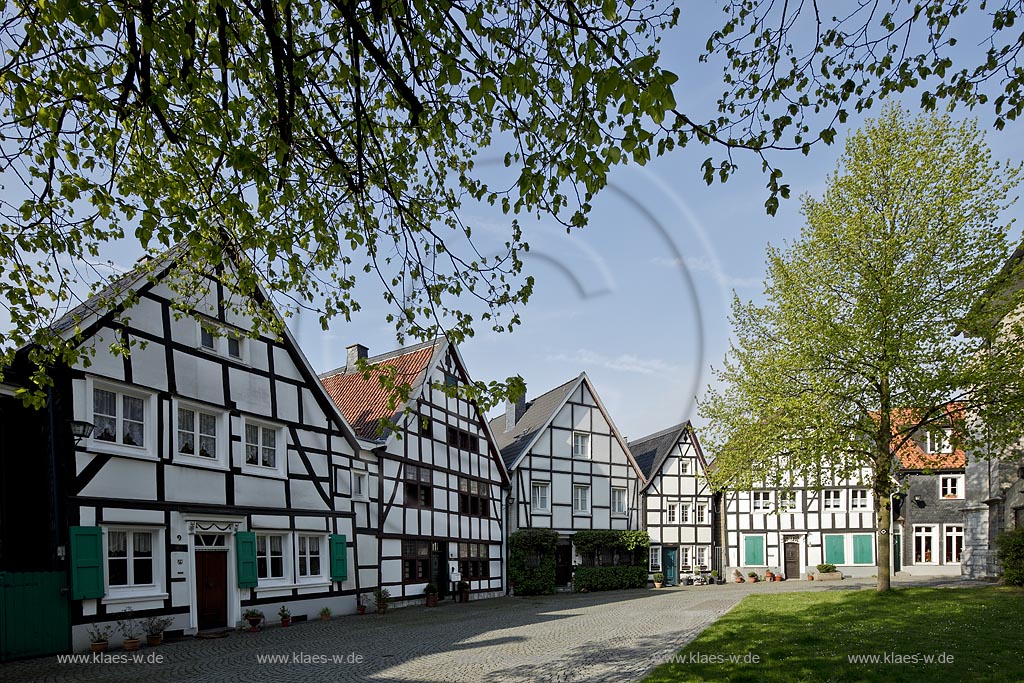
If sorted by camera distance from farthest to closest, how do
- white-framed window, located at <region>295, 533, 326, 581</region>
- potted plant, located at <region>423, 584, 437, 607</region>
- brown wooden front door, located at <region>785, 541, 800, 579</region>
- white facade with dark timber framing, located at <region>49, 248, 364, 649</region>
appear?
1. brown wooden front door, located at <region>785, 541, 800, 579</region>
2. potted plant, located at <region>423, 584, 437, 607</region>
3. white-framed window, located at <region>295, 533, 326, 581</region>
4. white facade with dark timber framing, located at <region>49, 248, 364, 649</region>

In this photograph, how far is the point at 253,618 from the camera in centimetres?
1644

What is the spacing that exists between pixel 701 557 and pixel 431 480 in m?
17.6

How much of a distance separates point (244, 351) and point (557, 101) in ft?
45.5

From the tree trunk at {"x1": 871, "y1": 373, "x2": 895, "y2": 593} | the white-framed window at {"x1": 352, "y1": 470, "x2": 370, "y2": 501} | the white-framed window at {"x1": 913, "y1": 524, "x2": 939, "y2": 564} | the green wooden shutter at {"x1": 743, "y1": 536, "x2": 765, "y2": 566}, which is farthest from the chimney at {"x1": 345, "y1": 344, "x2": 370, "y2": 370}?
the white-framed window at {"x1": 913, "y1": 524, "x2": 939, "y2": 564}

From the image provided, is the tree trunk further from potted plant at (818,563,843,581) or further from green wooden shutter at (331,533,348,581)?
potted plant at (818,563,843,581)

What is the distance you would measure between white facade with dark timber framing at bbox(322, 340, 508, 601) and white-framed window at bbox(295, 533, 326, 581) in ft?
6.28

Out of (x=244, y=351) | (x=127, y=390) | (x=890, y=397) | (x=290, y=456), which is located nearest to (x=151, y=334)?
(x=127, y=390)

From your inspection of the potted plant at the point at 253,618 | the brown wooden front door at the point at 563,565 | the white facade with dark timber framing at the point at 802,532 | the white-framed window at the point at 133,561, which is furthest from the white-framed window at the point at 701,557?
the white-framed window at the point at 133,561

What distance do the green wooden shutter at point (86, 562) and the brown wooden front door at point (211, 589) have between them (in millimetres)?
2831

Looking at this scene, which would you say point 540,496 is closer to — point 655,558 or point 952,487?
point 655,558

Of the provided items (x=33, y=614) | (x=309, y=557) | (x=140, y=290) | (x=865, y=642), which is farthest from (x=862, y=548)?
→ (x=33, y=614)

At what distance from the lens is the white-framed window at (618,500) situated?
112 ft

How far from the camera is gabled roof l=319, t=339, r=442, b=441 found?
2327 cm

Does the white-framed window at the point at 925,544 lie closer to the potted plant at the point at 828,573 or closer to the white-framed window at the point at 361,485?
the potted plant at the point at 828,573
